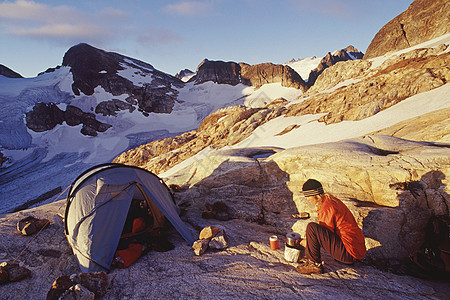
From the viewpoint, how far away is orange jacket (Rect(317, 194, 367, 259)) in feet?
14.0

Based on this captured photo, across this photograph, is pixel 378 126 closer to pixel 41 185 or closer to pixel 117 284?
pixel 117 284

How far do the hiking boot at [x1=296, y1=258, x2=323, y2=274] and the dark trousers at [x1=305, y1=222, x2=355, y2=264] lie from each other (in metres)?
0.08

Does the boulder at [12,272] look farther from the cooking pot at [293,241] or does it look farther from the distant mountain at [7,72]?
the distant mountain at [7,72]

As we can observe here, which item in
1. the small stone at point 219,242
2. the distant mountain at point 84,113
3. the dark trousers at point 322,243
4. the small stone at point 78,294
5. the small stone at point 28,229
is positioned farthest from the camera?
the distant mountain at point 84,113

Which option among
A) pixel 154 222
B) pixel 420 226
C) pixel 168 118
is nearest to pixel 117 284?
pixel 154 222

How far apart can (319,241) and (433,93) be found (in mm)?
18754

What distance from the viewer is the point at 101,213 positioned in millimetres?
5457

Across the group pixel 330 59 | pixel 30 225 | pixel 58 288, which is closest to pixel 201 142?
pixel 30 225

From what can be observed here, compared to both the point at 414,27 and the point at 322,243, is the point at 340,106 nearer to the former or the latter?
the point at 322,243

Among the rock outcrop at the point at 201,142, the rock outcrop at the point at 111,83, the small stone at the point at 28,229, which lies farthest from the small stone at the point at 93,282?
the rock outcrop at the point at 111,83

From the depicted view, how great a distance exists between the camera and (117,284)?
4152mm

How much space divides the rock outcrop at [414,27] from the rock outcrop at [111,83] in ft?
162

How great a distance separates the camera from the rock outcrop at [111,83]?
57500 millimetres

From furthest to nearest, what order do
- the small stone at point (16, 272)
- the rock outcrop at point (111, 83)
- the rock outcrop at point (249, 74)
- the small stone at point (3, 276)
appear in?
the rock outcrop at point (249, 74) < the rock outcrop at point (111, 83) < the small stone at point (16, 272) < the small stone at point (3, 276)
